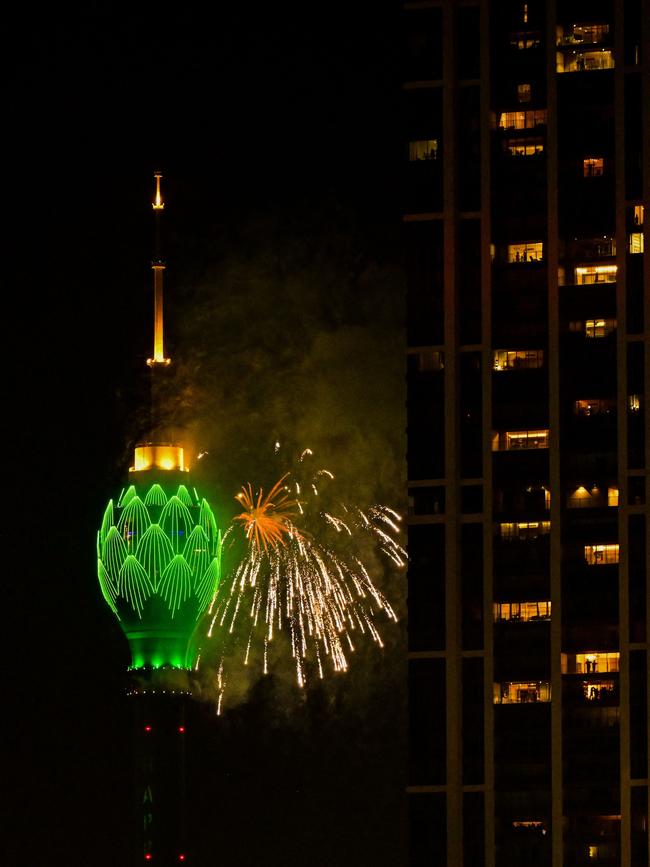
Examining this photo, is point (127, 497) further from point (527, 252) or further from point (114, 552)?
point (527, 252)

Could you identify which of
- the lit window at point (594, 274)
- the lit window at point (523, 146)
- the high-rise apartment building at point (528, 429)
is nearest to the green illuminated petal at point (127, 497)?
the high-rise apartment building at point (528, 429)

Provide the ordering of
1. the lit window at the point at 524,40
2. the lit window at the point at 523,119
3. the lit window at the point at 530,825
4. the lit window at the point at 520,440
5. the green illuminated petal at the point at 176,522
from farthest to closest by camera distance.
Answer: the green illuminated petal at the point at 176,522 → the lit window at the point at 524,40 → the lit window at the point at 523,119 → the lit window at the point at 520,440 → the lit window at the point at 530,825

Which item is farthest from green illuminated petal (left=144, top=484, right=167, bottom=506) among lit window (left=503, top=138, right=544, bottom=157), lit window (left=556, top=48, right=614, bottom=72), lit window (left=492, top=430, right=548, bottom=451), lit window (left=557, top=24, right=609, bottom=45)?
lit window (left=557, top=24, right=609, bottom=45)

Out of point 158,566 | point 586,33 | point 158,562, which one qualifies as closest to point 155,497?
point 158,562

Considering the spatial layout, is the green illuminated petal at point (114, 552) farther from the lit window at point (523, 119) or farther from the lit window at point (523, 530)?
the lit window at point (523, 119)

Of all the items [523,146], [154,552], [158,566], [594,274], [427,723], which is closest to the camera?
[427,723]

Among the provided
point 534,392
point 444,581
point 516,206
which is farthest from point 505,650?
point 516,206
